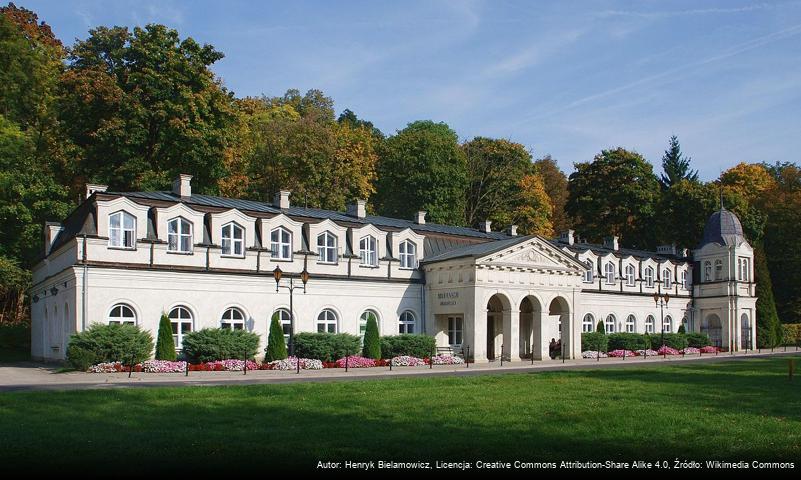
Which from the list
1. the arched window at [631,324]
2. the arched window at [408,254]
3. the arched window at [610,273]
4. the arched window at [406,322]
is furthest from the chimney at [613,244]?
the arched window at [406,322]

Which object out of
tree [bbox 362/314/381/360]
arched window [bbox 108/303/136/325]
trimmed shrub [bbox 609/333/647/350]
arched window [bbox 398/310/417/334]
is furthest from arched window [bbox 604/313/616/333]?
arched window [bbox 108/303/136/325]

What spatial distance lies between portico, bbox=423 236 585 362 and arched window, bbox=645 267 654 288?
16256 mm

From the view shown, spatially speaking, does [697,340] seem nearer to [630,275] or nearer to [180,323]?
[630,275]

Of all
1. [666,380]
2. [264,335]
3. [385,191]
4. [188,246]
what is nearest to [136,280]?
[188,246]

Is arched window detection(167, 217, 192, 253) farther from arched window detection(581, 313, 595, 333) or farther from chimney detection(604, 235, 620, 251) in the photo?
chimney detection(604, 235, 620, 251)

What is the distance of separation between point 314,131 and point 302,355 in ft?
98.0

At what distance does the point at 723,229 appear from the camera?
226 ft

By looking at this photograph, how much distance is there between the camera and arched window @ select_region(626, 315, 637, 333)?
63.2 m

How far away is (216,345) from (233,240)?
6425 millimetres

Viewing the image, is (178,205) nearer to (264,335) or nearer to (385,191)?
(264,335)

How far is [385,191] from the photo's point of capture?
77188mm

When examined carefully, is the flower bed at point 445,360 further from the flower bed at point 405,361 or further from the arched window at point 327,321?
the arched window at point 327,321

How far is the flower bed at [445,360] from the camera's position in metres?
43.0

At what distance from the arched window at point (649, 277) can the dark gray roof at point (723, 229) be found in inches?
263
